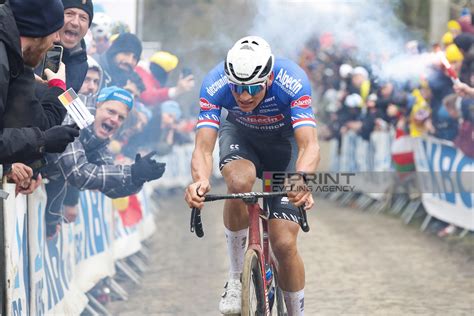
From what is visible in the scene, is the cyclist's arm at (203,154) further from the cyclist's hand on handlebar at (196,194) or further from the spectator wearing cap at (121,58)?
the spectator wearing cap at (121,58)

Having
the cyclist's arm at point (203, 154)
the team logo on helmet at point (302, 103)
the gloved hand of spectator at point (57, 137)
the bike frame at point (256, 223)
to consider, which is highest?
the team logo on helmet at point (302, 103)

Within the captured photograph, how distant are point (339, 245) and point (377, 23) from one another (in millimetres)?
3455

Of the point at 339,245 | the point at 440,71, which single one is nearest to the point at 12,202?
the point at 339,245

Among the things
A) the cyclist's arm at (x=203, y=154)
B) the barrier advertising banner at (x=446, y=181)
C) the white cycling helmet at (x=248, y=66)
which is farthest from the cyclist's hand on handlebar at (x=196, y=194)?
the barrier advertising banner at (x=446, y=181)

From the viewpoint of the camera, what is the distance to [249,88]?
602cm

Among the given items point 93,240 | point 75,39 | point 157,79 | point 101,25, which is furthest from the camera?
point 157,79

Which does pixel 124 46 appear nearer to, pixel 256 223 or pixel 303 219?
pixel 256 223

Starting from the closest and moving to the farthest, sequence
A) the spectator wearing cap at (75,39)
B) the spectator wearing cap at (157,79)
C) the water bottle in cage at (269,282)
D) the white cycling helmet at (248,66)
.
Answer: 1. the white cycling helmet at (248,66)
2. the water bottle in cage at (269,282)
3. the spectator wearing cap at (75,39)
4. the spectator wearing cap at (157,79)

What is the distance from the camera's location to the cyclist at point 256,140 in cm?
599

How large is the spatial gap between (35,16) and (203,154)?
6.57ft

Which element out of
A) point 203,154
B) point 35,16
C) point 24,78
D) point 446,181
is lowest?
point 446,181

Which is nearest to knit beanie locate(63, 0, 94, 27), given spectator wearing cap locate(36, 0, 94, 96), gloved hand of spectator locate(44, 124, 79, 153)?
spectator wearing cap locate(36, 0, 94, 96)

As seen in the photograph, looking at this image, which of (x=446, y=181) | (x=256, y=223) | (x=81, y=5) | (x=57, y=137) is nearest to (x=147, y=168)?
(x=81, y=5)

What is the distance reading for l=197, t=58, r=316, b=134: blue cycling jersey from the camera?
6.30 meters
